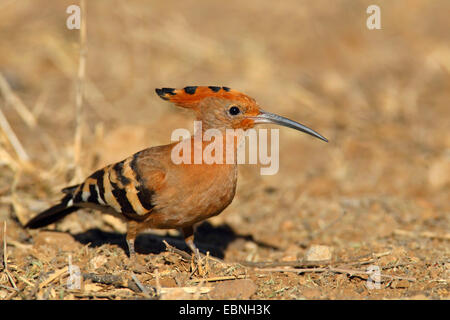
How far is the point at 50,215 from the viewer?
482 centimetres

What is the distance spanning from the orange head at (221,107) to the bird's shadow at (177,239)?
1167 mm

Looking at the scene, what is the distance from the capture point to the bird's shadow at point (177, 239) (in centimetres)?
483

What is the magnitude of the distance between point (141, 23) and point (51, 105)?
1.79 meters

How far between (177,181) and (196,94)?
662 millimetres

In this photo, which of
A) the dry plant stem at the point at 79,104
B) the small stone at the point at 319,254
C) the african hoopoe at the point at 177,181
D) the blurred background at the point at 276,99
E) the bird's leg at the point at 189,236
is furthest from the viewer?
the blurred background at the point at 276,99

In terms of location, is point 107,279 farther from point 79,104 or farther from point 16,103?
point 16,103

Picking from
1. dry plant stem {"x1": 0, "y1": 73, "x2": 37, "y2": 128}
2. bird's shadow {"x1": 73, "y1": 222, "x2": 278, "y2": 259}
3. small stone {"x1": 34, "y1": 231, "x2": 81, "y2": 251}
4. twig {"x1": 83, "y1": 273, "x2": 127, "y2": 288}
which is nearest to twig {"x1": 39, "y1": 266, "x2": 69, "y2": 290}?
twig {"x1": 83, "y1": 273, "x2": 127, "y2": 288}

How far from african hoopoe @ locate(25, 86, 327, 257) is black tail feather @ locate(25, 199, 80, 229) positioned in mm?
291

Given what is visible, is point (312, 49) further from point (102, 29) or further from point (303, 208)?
point (303, 208)

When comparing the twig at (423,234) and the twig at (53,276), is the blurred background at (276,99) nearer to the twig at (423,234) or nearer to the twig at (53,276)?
the twig at (423,234)

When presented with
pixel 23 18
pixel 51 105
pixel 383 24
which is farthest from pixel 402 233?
pixel 23 18

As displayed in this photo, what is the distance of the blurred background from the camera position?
568 centimetres

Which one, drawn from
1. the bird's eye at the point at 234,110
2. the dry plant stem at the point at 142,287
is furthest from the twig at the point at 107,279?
the bird's eye at the point at 234,110

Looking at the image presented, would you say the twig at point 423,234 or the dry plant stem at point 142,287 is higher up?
the twig at point 423,234
